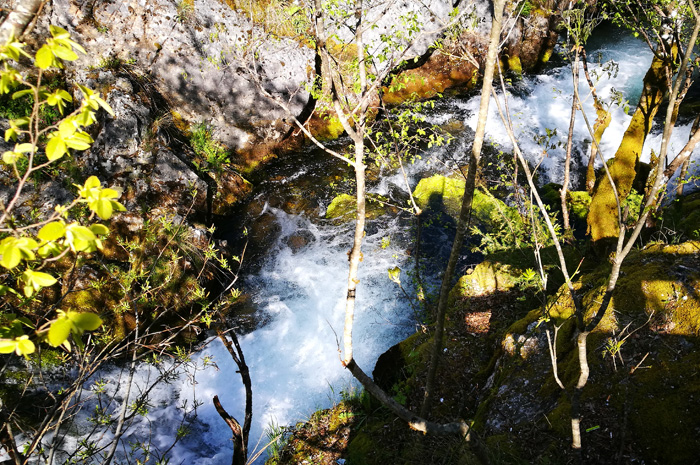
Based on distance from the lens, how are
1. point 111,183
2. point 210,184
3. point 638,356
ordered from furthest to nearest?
point 210,184, point 111,183, point 638,356

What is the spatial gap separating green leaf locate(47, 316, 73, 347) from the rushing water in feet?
10.3

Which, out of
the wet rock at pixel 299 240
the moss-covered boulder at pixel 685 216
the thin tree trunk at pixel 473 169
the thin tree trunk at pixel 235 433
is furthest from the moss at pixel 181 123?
the moss-covered boulder at pixel 685 216

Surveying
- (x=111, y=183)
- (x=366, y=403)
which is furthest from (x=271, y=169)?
(x=366, y=403)

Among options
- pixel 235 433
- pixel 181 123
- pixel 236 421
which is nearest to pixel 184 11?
pixel 181 123

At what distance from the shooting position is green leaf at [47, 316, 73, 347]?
3.58 feet

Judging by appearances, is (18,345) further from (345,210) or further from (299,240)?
(345,210)

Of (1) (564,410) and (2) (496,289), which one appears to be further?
(2) (496,289)

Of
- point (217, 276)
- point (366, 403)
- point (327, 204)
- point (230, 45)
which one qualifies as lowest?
point (366, 403)

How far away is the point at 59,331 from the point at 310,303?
7.40m

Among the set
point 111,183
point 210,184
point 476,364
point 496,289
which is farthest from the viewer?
point 210,184

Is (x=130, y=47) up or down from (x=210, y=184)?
up

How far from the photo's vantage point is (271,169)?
37.8 feet

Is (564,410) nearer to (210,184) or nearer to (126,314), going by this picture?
(126,314)

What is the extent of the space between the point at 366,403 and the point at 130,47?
35.4 ft
